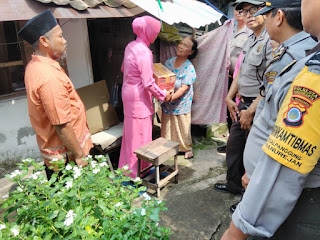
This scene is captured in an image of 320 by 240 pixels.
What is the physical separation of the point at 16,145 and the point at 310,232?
4.07m

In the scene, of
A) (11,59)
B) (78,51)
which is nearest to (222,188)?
(78,51)

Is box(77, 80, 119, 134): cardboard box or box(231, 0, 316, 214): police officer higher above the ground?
box(231, 0, 316, 214): police officer

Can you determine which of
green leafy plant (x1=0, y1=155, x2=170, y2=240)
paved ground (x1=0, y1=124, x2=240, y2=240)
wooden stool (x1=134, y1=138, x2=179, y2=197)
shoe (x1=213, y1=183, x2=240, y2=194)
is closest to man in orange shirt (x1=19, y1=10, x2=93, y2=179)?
green leafy plant (x1=0, y1=155, x2=170, y2=240)

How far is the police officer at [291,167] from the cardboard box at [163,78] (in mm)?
2665

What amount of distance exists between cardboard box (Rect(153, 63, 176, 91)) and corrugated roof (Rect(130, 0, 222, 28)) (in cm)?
77

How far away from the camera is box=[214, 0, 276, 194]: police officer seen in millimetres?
2730

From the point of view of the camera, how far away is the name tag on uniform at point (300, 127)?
1.01m

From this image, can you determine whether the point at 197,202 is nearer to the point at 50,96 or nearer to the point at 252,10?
the point at 50,96

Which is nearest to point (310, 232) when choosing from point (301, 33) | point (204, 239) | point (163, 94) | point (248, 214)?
point (248, 214)

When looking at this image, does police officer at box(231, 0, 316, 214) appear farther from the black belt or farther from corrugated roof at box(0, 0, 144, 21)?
corrugated roof at box(0, 0, 144, 21)

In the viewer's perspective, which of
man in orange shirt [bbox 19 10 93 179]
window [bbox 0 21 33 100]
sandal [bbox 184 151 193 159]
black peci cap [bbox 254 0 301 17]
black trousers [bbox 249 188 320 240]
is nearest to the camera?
black trousers [bbox 249 188 320 240]

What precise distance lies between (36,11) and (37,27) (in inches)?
21.3

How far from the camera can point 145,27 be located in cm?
355

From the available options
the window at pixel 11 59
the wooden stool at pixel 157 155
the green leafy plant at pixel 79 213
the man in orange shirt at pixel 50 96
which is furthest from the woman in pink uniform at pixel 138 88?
the green leafy plant at pixel 79 213
